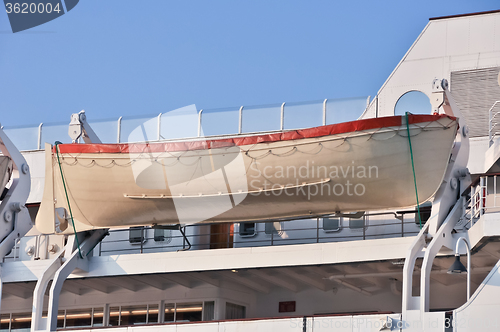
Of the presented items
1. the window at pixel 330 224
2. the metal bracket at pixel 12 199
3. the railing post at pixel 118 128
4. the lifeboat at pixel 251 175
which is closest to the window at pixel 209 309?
the lifeboat at pixel 251 175

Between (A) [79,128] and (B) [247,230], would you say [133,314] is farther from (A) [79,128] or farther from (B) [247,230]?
(A) [79,128]

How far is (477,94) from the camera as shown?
598 inches

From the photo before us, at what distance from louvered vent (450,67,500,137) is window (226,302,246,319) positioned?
6350mm

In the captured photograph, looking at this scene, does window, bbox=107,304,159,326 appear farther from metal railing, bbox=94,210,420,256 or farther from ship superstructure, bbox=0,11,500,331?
metal railing, bbox=94,210,420,256

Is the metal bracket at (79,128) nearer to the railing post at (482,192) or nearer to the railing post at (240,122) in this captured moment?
the railing post at (240,122)

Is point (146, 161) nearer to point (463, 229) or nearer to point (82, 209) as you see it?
point (82, 209)

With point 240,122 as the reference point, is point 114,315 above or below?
below

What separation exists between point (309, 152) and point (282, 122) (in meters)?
3.67

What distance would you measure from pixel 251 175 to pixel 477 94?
5454mm

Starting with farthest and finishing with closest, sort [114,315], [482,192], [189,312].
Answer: [114,315]
[189,312]
[482,192]

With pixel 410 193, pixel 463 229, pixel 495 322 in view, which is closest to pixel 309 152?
pixel 410 193

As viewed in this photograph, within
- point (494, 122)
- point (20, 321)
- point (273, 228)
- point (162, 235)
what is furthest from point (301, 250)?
point (20, 321)

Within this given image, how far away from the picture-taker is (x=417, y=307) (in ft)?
37.8

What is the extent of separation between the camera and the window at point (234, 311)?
15844 mm
